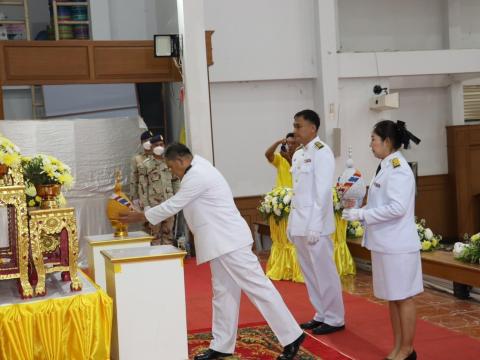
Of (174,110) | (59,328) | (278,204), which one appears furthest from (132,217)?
(174,110)

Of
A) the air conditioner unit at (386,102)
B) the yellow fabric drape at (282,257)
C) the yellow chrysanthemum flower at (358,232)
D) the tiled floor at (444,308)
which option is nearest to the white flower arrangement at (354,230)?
the yellow chrysanthemum flower at (358,232)

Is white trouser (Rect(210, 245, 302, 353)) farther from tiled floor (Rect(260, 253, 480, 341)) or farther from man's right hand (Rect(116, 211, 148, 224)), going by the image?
tiled floor (Rect(260, 253, 480, 341))

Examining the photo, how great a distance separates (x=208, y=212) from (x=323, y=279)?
1122mm

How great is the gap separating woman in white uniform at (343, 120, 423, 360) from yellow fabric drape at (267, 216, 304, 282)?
270cm

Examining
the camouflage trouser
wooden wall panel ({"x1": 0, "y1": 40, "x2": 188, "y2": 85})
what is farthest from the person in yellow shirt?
wooden wall panel ({"x1": 0, "y1": 40, "x2": 188, "y2": 85})

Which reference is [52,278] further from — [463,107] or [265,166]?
[463,107]

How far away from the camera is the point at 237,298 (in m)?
4.03

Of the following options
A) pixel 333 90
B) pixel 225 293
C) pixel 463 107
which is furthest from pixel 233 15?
pixel 225 293

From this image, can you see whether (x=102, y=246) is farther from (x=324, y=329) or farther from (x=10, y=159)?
(x=324, y=329)

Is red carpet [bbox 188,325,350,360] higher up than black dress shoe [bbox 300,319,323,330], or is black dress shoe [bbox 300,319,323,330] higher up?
black dress shoe [bbox 300,319,323,330]

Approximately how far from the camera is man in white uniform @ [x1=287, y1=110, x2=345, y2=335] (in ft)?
14.7

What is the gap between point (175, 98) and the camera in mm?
8945

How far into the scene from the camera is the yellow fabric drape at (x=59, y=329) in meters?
3.37

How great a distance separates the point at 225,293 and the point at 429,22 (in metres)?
8.35
